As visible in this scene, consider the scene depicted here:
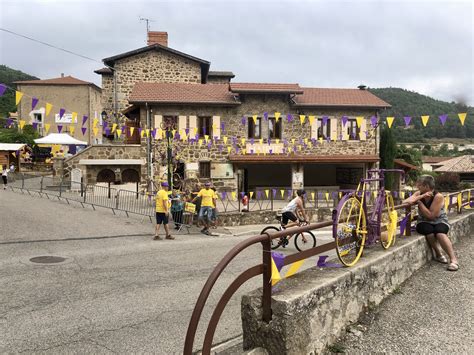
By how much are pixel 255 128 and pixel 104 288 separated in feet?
64.1

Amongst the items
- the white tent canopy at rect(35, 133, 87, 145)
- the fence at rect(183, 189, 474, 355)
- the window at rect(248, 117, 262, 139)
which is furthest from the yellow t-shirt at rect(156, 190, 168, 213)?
the white tent canopy at rect(35, 133, 87, 145)

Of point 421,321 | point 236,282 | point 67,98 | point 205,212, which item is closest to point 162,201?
point 205,212

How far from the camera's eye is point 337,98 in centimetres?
2589

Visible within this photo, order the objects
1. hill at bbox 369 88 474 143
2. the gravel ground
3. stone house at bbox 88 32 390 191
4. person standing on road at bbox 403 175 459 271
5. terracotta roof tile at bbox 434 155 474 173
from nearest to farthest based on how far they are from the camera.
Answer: the gravel ground, person standing on road at bbox 403 175 459 271, stone house at bbox 88 32 390 191, terracotta roof tile at bbox 434 155 474 173, hill at bbox 369 88 474 143

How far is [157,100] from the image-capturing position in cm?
2312

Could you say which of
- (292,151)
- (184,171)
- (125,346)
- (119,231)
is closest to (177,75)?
(184,171)

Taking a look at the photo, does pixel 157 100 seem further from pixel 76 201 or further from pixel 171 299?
pixel 171 299

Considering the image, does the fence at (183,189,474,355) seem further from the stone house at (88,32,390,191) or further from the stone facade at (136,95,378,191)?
the stone facade at (136,95,378,191)

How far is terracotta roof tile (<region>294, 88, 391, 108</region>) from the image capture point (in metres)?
24.8

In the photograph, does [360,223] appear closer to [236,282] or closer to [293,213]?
[236,282]

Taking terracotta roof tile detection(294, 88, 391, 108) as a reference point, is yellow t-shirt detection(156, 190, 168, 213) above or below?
below

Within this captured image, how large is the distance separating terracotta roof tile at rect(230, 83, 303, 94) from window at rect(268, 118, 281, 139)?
1900mm

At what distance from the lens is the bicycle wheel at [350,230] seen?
425 centimetres

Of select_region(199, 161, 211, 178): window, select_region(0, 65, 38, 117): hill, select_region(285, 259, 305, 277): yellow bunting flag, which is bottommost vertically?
select_region(285, 259, 305, 277): yellow bunting flag
